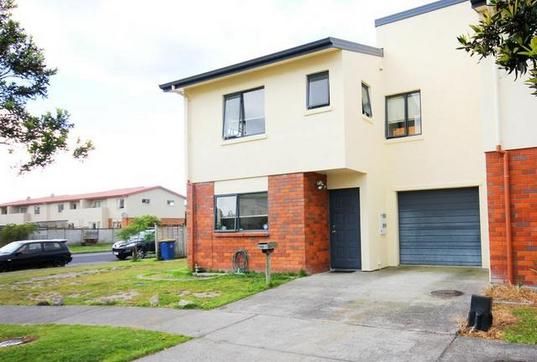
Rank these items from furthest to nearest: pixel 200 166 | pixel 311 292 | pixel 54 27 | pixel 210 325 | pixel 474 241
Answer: pixel 200 166
pixel 474 241
pixel 54 27
pixel 311 292
pixel 210 325

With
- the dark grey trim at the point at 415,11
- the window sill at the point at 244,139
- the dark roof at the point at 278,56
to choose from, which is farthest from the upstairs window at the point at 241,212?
the dark grey trim at the point at 415,11

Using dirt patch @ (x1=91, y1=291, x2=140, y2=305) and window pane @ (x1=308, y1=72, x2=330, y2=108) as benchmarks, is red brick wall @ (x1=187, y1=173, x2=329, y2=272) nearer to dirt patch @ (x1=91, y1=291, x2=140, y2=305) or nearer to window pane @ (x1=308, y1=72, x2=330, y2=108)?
window pane @ (x1=308, y1=72, x2=330, y2=108)

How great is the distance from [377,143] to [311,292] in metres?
5.84

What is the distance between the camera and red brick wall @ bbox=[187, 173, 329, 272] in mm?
13127

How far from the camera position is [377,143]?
14492 millimetres

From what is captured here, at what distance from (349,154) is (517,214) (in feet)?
14.7

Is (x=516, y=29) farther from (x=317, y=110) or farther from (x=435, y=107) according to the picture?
(x=435, y=107)

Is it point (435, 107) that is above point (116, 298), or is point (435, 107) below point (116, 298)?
above

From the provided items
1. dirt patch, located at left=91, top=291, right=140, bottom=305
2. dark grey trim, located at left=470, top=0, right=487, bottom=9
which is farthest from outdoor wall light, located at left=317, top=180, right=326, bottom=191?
dark grey trim, located at left=470, top=0, right=487, bottom=9

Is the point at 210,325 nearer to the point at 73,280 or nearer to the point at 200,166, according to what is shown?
the point at 200,166

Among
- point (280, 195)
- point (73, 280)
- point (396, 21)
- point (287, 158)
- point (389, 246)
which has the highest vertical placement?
point (396, 21)

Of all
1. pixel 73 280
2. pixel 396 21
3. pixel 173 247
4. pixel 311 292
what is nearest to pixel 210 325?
pixel 311 292

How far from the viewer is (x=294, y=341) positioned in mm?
7082

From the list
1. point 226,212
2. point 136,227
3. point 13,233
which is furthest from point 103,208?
point 226,212
